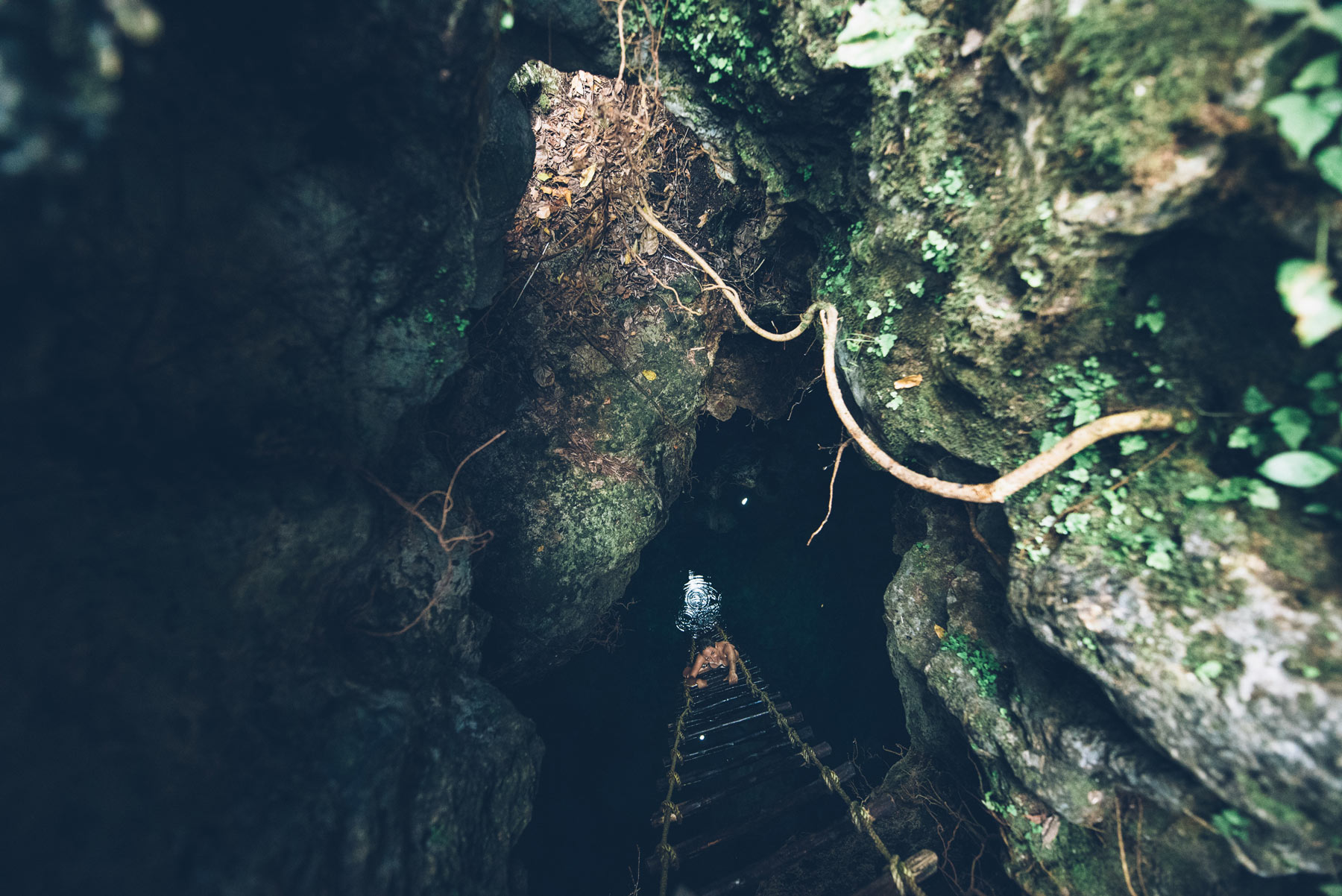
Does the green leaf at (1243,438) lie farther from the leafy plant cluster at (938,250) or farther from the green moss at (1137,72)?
the leafy plant cluster at (938,250)

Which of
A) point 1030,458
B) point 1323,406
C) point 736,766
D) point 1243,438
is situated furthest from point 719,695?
point 1323,406

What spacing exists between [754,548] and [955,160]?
585 centimetres

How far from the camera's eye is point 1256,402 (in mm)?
1931

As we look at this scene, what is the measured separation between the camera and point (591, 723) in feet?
17.7

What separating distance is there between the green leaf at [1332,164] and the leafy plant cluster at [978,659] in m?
2.88

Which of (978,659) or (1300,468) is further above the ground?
(1300,468)

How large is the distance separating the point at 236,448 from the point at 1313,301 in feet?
13.7

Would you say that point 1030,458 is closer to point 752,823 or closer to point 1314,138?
point 1314,138

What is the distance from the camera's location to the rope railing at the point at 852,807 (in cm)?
282

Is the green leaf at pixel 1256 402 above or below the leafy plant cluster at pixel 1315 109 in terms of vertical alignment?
below

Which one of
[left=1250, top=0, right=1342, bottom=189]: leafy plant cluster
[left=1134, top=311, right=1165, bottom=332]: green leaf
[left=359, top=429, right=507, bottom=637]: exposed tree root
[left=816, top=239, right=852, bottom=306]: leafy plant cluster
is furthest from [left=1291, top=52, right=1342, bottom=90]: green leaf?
[left=359, top=429, right=507, bottom=637]: exposed tree root

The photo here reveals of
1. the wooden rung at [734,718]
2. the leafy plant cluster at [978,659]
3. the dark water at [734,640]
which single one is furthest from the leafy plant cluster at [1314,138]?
the wooden rung at [734,718]

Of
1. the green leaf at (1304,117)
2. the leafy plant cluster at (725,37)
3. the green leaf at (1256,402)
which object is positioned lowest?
the green leaf at (1256,402)

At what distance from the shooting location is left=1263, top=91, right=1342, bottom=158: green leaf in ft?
4.69
